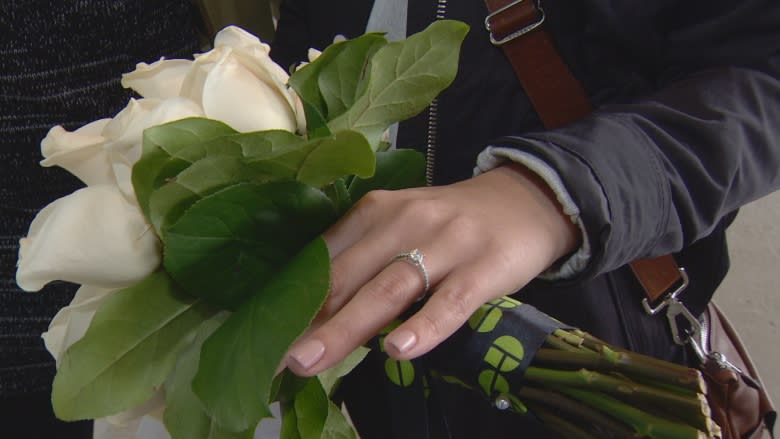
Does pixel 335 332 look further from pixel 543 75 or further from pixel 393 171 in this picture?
pixel 543 75

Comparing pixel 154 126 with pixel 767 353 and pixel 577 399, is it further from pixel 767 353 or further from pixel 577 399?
pixel 767 353

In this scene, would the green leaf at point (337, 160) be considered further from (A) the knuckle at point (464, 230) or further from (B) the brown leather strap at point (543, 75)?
Result: (B) the brown leather strap at point (543, 75)

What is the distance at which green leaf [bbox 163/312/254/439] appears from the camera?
0.27 m

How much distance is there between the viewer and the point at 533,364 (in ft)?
0.92

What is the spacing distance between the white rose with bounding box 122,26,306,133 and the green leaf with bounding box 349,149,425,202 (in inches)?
1.7

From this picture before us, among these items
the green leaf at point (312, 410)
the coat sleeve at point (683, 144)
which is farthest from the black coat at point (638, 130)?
the green leaf at point (312, 410)

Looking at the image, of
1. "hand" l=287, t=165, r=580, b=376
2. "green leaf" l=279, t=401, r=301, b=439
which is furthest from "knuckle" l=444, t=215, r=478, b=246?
"green leaf" l=279, t=401, r=301, b=439

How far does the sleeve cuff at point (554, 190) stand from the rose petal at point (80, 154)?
6.9 inches

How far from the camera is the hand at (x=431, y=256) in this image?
9.4 inches

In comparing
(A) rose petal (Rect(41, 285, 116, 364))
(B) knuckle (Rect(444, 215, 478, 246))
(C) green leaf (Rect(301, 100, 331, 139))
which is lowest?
(A) rose petal (Rect(41, 285, 116, 364))

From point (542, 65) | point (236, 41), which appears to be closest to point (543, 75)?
point (542, 65)

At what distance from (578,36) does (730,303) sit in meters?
0.91

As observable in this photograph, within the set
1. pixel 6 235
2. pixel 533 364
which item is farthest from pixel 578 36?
pixel 6 235

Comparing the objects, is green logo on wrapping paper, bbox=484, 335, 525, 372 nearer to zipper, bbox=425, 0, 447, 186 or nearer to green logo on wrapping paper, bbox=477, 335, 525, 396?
green logo on wrapping paper, bbox=477, 335, 525, 396
